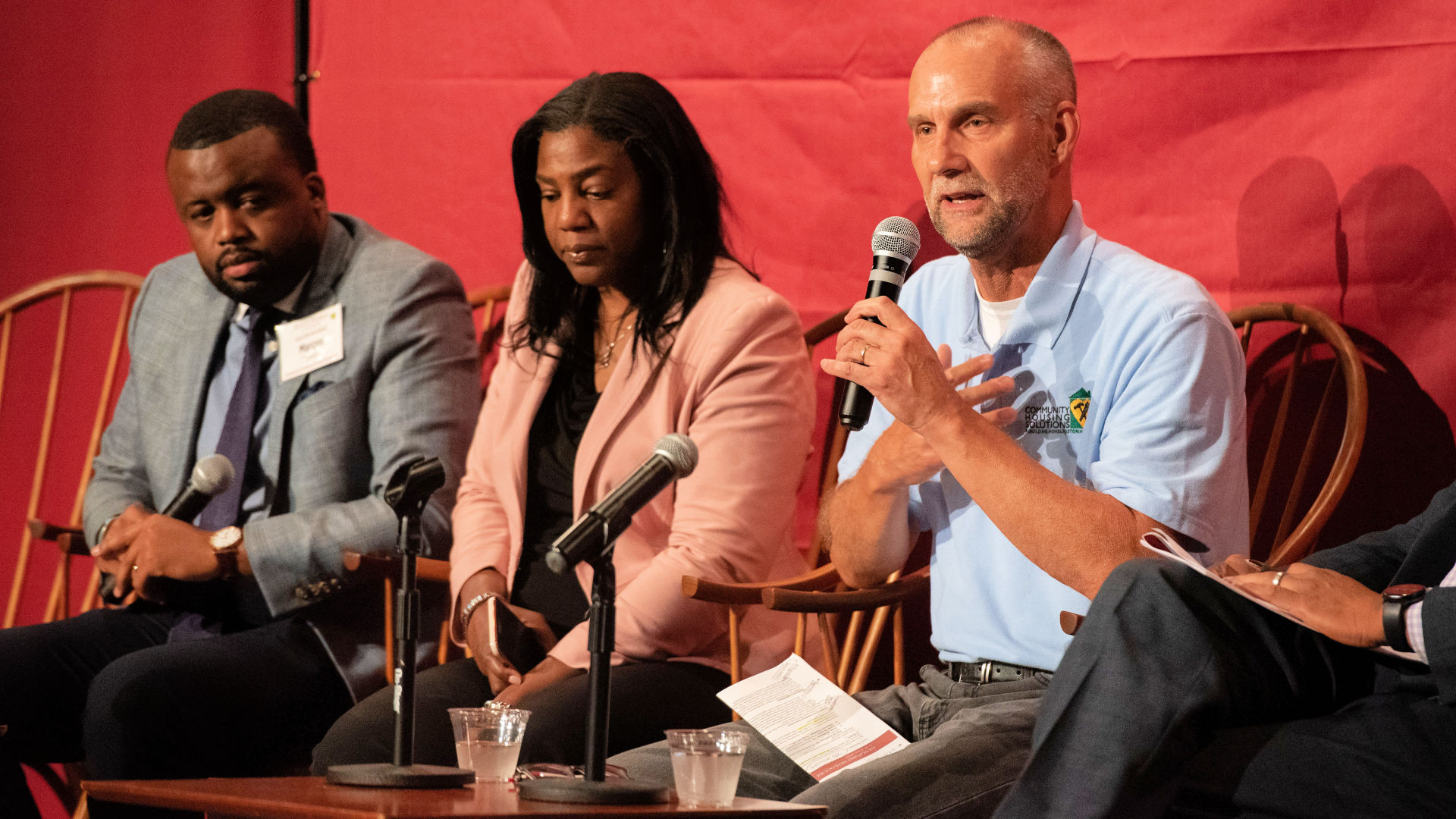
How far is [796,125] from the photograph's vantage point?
9.74ft

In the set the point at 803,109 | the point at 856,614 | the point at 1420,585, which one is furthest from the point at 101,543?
the point at 1420,585

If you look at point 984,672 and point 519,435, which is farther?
point 519,435

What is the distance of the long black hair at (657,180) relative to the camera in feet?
7.98

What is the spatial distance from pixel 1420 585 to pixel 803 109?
178cm

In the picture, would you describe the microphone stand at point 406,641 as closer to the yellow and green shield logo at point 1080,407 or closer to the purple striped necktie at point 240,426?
the yellow and green shield logo at point 1080,407

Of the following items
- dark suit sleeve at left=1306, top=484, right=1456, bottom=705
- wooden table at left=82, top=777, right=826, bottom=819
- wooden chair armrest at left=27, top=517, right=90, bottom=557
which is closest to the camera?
wooden table at left=82, top=777, right=826, bottom=819

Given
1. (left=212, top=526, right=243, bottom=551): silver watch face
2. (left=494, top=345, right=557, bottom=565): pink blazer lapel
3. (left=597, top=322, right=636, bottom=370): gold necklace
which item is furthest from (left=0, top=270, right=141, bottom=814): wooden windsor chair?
(left=597, top=322, right=636, bottom=370): gold necklace

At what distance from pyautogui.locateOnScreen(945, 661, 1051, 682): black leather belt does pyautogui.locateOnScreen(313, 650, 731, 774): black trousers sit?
0.46m

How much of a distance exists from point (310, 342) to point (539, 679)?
1008 millimetres

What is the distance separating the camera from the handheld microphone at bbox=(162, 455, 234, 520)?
7.59 feet

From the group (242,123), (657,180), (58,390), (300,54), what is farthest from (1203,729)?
(58,390)

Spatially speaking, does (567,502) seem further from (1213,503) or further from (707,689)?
(1213,503)

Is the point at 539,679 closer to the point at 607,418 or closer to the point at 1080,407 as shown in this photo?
the point at 607,418

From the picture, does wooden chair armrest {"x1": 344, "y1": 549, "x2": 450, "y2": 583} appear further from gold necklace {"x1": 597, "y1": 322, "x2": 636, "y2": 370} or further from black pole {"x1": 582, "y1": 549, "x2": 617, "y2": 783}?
black pole {"x1": 582, "y1": 549, "x2": 617, "y2": 783}
